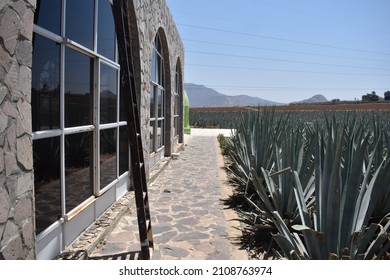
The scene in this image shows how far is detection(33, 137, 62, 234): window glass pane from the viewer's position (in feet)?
9.14

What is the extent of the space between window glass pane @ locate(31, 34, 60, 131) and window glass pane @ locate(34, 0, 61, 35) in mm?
121

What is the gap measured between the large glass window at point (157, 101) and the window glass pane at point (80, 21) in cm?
387

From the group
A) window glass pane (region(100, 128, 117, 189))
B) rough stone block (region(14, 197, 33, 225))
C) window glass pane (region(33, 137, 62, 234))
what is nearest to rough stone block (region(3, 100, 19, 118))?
rough stone block (region(14, 197, 33, 225))

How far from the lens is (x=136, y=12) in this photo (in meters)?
5.30

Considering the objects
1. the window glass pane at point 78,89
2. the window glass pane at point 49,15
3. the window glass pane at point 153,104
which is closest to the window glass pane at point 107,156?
the window glass pane at point 78,89

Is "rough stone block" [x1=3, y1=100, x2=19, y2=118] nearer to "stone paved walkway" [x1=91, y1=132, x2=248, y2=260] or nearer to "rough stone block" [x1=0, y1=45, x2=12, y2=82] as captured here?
"rough stone block" [x1=0, y1=45, x2=12, y2=82]

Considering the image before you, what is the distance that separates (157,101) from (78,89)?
5.07m

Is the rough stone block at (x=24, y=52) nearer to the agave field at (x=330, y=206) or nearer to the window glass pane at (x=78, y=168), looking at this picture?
the window glass pane at (x=78, y=168)

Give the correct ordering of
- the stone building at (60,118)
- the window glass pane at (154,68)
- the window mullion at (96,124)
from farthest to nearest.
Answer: the window glass pane at (154,68) < the window mullion at (96,124) < the stone building at (60,118)

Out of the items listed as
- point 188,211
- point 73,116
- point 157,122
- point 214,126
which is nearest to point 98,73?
point 73,116

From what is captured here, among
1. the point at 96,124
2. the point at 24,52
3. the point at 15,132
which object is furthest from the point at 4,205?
the point at 96,124

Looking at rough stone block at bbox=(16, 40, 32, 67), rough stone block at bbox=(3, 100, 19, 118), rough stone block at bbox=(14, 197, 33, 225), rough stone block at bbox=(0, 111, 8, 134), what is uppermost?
rough stone block at bbox=(16, 40, 32, 67)

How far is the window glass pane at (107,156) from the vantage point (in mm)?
4332

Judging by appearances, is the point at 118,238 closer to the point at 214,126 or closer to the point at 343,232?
the point at 343,232
